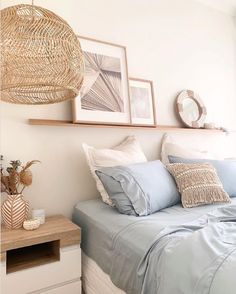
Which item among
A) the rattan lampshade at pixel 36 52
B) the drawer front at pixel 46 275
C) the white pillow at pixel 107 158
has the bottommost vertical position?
the drawer front at pixel 46 275

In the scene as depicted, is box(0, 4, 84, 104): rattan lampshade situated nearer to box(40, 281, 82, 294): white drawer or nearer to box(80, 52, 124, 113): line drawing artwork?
box(80, 52, 124, 113): line drawing artwork

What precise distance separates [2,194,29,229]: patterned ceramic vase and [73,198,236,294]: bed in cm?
39

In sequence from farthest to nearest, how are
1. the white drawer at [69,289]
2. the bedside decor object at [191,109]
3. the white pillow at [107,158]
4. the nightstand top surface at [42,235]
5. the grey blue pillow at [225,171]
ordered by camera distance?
the bedside decor object at [191,109] → the grey blue pillow at [225,171] → the white pillow at [107,158] → the white drawer at [69,289] → the nightstand top surface at [42,235]

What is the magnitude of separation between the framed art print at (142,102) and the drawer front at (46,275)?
4.07 feet

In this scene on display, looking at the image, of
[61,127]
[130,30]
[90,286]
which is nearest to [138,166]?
[61,127]

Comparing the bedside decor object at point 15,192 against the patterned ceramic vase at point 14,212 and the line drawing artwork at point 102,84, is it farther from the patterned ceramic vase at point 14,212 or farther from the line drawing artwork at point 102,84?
the line drawing artwork at point 102,84

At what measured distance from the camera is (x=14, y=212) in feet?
5.03

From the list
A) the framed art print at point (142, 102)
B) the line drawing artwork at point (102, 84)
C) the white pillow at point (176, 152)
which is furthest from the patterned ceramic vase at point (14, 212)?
the white pillow at point (176, 152)

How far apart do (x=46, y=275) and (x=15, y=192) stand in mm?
558

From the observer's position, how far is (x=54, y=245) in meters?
1.55

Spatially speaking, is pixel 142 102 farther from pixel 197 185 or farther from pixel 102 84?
pixel 197 185

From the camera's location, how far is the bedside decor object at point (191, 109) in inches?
103

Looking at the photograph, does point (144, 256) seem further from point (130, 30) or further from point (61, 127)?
point (130, 30)

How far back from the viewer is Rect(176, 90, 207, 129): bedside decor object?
8.60ft
